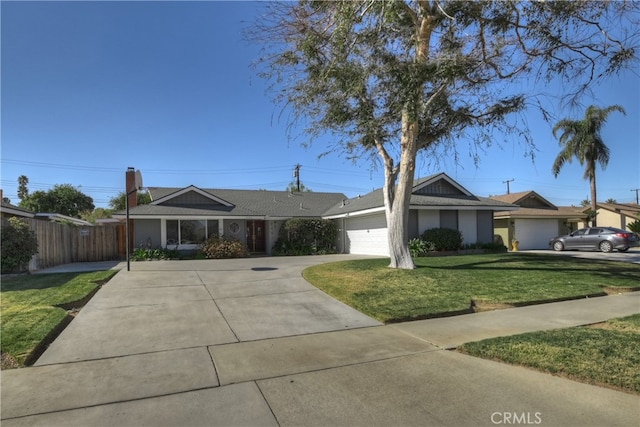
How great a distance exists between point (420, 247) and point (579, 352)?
14.1 meters

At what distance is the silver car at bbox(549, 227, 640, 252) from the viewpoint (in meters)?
22.3

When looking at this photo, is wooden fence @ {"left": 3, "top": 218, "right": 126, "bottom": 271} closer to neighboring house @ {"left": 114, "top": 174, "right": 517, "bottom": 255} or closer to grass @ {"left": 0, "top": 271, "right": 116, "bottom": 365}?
neighboring house @ {"left": 114, "top": 174, "right": 517, "bottom": 255}

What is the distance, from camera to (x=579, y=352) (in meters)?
5.15

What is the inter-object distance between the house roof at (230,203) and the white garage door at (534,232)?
42.5 feet

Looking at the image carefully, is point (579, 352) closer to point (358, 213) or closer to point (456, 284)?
point (456, 284)

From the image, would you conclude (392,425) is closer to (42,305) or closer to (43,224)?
(42,305)

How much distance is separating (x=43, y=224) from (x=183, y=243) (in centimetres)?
668

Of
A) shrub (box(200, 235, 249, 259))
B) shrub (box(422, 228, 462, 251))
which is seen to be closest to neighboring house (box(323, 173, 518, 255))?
shrub (box(422, 228, 462, 251))

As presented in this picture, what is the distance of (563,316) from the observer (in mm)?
7547

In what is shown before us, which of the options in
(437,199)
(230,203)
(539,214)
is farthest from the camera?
(539,214)

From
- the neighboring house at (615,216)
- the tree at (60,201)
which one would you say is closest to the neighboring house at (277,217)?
the neighboring house at (615,216)

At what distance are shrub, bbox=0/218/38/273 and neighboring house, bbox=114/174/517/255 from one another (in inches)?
239

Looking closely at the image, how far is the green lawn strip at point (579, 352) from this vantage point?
14.6ft

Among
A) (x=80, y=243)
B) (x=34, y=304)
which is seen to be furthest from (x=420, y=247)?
(x=80, y=243)
